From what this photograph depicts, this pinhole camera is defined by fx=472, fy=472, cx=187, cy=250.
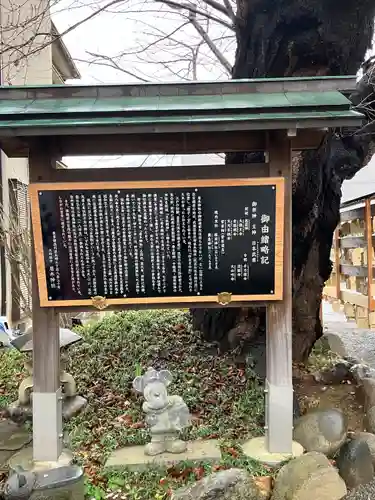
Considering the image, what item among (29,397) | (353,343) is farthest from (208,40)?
(353,343)

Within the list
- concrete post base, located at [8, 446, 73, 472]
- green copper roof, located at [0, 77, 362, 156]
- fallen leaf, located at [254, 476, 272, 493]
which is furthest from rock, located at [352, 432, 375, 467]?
green copper roof, located at [0, 77, 362, 156]

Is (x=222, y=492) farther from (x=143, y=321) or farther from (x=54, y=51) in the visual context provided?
(x=54, y=51)

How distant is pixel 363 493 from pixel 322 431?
0.69 metres

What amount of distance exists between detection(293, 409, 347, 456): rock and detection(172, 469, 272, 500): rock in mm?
952

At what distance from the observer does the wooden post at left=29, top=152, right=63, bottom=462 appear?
4637 mm

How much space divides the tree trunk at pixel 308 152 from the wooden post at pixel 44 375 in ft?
9.69

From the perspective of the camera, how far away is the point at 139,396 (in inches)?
232

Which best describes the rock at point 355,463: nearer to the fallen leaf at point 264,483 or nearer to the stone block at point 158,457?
the fallen leaf at point 264,483

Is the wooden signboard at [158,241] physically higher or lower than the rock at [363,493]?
higher

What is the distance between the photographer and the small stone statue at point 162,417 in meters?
4.66

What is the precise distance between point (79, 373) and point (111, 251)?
2.77 meters

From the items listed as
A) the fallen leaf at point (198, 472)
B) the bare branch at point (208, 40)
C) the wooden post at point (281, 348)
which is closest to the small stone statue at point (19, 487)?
the fallen leaf at point (198, 472)

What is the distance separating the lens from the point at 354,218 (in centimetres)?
1191

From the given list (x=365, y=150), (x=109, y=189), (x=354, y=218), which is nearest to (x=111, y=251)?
(x=109, y=189)
